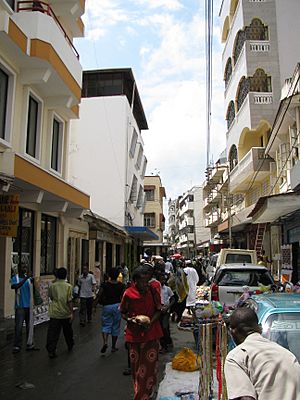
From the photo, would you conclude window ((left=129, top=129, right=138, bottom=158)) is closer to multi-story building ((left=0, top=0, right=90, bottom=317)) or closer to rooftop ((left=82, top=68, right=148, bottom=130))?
rooftop ((left=82, top=68, right=148, bottom=130))

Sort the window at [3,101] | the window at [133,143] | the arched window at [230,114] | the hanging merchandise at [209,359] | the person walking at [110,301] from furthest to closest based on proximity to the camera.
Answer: the window at [133,143] → the arched window at [230,114] → the window at [3,101] → the person walking at [110,301] → the hanging merchandise at [209,359]

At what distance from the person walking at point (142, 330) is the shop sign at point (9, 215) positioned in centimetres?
471

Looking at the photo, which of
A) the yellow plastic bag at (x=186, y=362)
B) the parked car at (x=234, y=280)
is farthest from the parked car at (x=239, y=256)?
the yellow plastic bag at (x=186, y=362)

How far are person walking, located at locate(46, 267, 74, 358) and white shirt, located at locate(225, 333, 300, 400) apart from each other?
628 cm

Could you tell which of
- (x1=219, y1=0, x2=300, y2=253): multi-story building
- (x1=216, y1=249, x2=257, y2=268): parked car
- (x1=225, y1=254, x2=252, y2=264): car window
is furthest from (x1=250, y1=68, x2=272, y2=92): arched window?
(x1=225, y1=254, x2=252, y2=264): car window

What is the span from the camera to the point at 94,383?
6.64m

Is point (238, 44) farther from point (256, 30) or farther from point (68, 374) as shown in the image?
point (68, 374)

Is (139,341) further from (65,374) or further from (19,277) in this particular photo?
(19,277)

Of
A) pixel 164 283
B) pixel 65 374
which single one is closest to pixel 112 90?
pixel 164 283

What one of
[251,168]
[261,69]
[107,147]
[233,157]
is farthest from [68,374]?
[233,157]

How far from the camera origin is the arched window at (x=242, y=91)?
2450 centimetres

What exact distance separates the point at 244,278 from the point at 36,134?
7.62m

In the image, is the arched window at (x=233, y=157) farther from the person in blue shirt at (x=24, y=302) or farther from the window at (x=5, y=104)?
the person in blue shirt at (x=24, y=302)

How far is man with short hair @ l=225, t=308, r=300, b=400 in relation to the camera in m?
2.46
